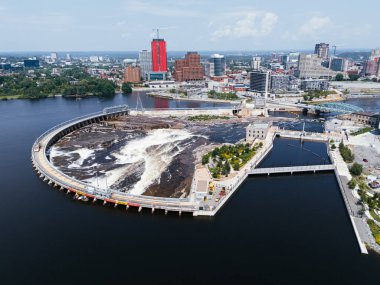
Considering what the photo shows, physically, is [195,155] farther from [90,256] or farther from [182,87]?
[182,87]

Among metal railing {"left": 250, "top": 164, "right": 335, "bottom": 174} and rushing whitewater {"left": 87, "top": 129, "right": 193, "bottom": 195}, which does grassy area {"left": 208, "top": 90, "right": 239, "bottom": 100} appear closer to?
rushing whitewater {"left": 87, "top": 129, "right": 193, "bottom": 195}

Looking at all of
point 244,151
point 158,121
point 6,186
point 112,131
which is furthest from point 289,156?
point 6,186

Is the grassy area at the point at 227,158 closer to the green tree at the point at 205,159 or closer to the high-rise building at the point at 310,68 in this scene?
the green tree at the point at 205,159

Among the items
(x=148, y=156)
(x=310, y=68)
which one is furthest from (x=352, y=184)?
(x=310, y=68)

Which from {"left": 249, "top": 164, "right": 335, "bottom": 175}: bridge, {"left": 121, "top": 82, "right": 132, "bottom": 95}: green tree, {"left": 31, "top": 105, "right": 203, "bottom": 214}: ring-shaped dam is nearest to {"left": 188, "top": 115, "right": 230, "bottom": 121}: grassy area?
{"left": 249, "top": 164, "right": 335, "bottom": 175}: bridge

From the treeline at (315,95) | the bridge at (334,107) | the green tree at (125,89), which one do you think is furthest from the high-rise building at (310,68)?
the green tree at (125,89)

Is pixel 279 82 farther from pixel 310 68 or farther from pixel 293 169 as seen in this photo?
pixel 293 169
